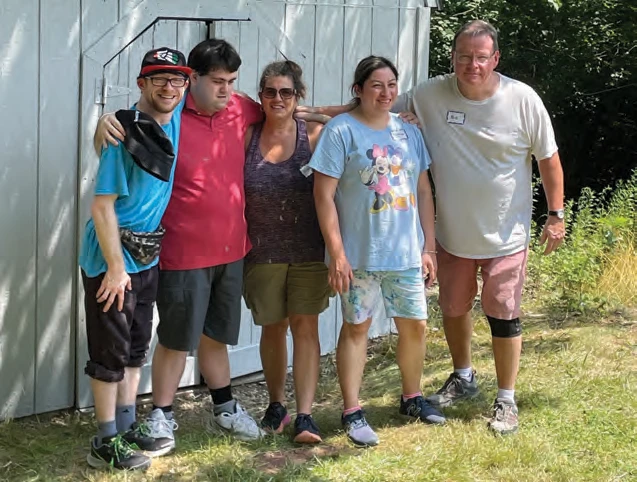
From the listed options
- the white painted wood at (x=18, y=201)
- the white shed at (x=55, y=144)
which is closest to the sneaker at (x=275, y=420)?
the white shed at (x=55, y=144)

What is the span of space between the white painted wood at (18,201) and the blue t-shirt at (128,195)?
0.80 metres

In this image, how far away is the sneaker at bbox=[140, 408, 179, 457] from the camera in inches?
163

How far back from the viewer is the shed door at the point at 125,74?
4770mm

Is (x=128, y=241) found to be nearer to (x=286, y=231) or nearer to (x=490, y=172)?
(x=286, y=231)

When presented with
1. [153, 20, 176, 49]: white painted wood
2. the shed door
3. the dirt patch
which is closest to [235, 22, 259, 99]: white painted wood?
the shed door

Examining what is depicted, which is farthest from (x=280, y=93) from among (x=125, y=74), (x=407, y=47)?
(x=407, y=47)

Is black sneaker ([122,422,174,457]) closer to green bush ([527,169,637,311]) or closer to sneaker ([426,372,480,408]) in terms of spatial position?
sneaker ([426,372,480,408])

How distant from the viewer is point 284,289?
4320 mm

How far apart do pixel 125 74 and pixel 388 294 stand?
175 cm

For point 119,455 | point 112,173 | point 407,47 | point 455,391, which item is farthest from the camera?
point 407,47

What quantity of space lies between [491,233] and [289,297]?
986 mm

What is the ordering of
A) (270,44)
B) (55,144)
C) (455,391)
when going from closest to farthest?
(55,144), (455,391), (270,44)

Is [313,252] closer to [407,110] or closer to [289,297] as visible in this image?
[289,297]

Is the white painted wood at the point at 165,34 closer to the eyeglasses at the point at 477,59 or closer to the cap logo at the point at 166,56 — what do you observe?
the cap logo at the point at 166,56
